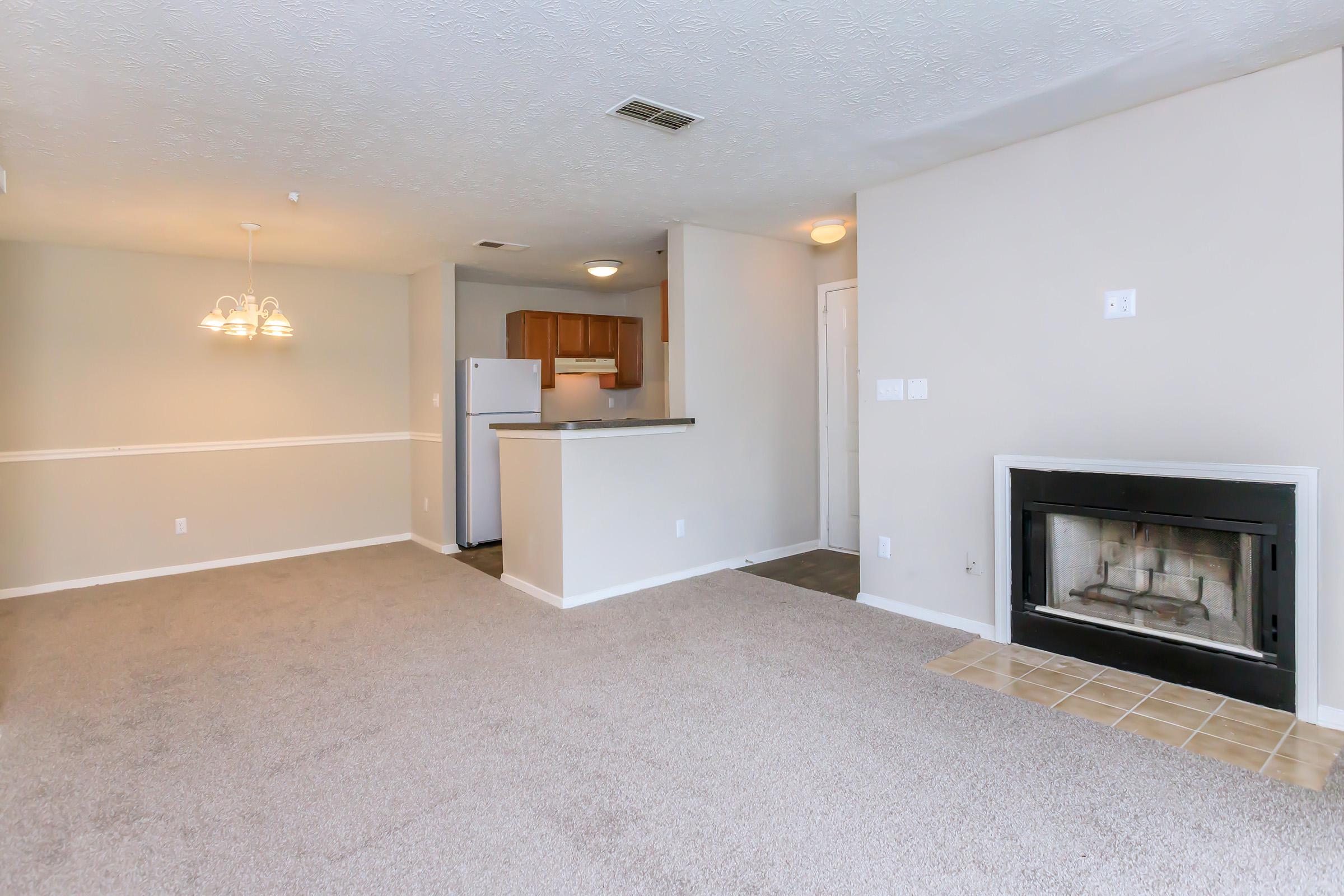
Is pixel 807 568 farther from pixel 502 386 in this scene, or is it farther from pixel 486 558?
pixel 502 386

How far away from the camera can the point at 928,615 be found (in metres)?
3.54

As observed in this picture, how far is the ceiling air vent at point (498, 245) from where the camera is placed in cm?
478

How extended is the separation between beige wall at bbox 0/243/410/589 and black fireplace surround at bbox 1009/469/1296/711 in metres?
5.03

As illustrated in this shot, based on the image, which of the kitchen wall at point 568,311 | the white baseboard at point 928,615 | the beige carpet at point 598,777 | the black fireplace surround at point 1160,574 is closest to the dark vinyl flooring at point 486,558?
the beige carpet at point 598,777

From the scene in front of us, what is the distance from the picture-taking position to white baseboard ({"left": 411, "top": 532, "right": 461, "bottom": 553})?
18.2 ft

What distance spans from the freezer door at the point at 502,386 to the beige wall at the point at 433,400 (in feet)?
0.52

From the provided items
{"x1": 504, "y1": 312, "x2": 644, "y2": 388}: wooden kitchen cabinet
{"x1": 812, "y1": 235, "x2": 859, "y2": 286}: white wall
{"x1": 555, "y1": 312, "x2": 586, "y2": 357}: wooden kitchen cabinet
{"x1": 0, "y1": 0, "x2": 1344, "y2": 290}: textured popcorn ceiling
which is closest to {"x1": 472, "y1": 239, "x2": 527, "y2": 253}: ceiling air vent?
{"x1": 0, "y1": 0, "x2": 1344, "y2": 290}: textured popcorn ceiling

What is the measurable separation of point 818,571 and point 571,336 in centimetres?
336

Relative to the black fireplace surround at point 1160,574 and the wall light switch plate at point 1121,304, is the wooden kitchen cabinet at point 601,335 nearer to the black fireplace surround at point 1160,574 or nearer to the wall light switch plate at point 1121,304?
the black fireplace surround at point 1160,574

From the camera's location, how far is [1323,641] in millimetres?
2371

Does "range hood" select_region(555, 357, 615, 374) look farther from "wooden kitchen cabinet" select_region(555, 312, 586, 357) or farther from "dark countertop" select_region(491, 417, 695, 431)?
"dark countertop" select_region(491, 417, 695, 431)

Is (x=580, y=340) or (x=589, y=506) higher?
(x=580, y=340)

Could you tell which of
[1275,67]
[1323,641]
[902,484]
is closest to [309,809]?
[902,484]

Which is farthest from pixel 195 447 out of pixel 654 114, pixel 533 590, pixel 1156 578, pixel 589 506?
pixel 1156 578
